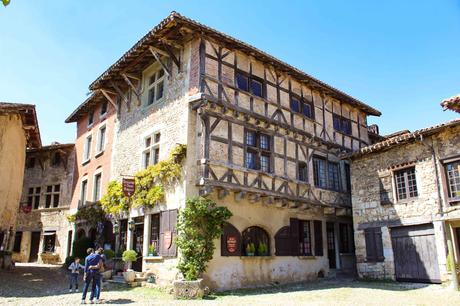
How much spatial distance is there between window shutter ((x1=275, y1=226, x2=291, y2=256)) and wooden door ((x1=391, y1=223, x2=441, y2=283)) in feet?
13.0

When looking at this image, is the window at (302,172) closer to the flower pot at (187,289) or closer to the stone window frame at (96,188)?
the flower pot at (187,289)

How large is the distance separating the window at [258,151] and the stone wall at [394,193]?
4300 millimetres

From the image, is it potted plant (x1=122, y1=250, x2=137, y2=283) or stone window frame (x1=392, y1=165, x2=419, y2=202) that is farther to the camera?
stone window frame (x1=392, y1=165, x2=419, y2=202)

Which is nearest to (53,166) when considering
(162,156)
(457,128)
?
(162,156)

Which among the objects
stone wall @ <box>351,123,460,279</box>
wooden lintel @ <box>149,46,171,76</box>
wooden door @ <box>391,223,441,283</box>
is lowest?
wooden door @ <box>391,223,441,283</box>

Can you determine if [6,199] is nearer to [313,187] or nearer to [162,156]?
[162,156]

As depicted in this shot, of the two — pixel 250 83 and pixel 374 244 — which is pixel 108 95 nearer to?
pixel 250 83

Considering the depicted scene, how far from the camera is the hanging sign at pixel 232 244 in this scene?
1335 centimetres

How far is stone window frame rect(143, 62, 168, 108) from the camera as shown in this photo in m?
15.7

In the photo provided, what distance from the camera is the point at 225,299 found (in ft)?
37.1

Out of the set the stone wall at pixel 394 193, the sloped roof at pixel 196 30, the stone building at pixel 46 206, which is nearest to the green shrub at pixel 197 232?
the sloped roof at pixel 196 30

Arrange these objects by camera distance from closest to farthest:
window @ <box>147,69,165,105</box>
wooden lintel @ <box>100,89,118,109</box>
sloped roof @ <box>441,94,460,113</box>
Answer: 1. sloped roof @ <box>441,94,460,113</box>
2. window @ <box>147,69,165,105</box>
3. wooden lintel @ <box>100,89,118,109</box>

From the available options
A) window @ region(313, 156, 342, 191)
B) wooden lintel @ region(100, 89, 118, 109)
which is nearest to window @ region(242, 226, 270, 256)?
window @ region(313, 156, 342, 191)

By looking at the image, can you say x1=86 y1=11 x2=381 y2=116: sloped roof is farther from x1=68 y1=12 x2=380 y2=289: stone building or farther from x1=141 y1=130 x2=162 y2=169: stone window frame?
x1=141 y1=130 x2=162 y2=169: stone window frame
